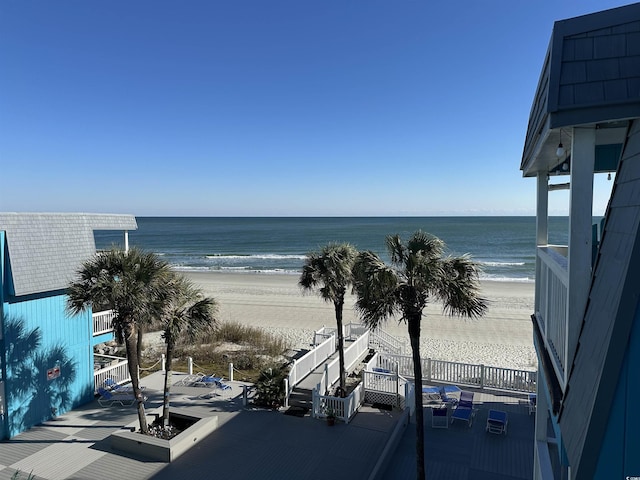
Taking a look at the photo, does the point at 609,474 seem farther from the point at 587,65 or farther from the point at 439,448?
the point at 439,448

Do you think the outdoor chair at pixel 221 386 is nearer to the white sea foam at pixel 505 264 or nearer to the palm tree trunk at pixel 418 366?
the palm tree trunk at pixel 418 366

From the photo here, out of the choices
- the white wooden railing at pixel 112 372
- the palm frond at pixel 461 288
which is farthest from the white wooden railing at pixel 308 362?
the palm frond at pixel 461 288

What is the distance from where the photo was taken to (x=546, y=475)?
5.02 m

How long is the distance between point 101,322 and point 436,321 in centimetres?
1658

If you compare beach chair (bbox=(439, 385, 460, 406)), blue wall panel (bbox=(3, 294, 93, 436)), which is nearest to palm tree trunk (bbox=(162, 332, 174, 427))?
blue wall panel (bbox=(3, 294, 93, 436))

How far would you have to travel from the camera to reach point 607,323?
2.38m

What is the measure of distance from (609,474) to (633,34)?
291 cm

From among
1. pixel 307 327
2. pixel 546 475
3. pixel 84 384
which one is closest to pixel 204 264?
pixel 307 327

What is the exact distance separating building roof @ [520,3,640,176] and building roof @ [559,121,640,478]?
Answer: 22cm

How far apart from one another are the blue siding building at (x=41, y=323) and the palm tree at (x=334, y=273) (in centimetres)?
642

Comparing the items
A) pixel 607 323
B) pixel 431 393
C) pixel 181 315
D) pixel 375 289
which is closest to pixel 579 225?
pixel 607 323

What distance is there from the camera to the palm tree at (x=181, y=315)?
9.16 metres

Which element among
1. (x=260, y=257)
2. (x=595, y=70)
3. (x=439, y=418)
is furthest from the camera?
(x=260, y=257)

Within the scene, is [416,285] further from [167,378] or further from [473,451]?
[167,378]
